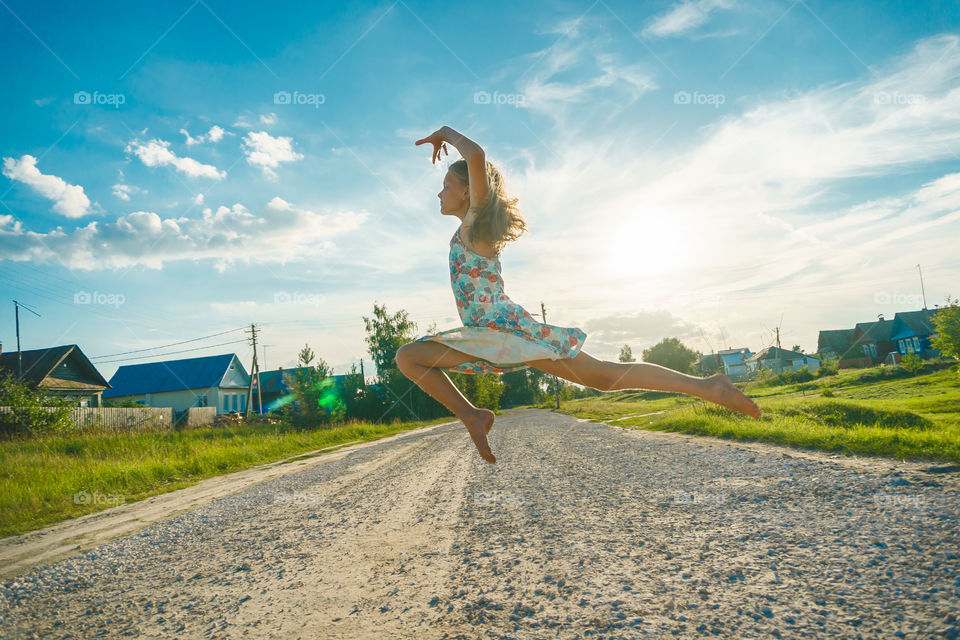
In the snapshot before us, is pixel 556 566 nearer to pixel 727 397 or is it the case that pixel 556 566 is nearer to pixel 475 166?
pixel 727 397

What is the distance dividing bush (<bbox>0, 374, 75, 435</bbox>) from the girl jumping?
59.1 ft

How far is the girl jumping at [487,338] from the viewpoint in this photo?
2.89 metres

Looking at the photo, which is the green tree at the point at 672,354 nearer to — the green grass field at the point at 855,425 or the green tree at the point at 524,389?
the green tree at the point at 524,389

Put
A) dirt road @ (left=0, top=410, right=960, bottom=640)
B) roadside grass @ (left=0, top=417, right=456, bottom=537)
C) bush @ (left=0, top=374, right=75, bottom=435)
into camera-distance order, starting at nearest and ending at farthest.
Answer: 1. dirt road @ (left=0, top=410, right=960, bottom=640)
2. roadside grass @ (left=0, top=417, right=456, bottom=537)
3. bush @ (left=0, top=374, right=75, bottom=435)

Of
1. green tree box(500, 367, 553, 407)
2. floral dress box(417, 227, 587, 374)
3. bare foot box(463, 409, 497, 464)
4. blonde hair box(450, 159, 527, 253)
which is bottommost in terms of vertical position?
green tree box(500, 367, 553, 407)

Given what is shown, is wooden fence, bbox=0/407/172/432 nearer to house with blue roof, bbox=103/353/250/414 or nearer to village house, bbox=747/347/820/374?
house with blue roof, bbox=103/353/250/414

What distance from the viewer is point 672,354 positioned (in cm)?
7262

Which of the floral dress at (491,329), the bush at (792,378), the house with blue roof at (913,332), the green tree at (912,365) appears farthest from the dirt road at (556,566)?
the house with blue roof at (913,332)

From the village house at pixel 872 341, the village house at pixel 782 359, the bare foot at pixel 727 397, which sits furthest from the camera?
the village house at pixel 782 359

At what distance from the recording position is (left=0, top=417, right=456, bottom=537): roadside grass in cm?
794

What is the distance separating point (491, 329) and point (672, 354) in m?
74.4

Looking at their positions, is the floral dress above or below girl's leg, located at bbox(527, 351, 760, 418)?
above

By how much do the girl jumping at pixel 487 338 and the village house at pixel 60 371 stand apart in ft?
100

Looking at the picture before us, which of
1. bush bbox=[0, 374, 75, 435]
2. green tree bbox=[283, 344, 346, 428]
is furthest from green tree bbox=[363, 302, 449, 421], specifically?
bush bbox=[0, 374, 75, 435]
